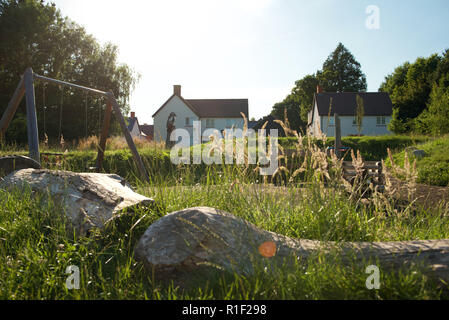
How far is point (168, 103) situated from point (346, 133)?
22.8m

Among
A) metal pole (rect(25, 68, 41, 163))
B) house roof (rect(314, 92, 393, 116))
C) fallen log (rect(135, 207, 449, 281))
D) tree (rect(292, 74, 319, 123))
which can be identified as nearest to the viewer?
fallen log (rect(135, 207, 449, 281))

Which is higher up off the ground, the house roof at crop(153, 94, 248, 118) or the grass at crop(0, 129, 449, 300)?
the house roof at crop(153, 94, 248, 118)

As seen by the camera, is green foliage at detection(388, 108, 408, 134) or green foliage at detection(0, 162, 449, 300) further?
green foliage at detection(388, 108, 408, 134)

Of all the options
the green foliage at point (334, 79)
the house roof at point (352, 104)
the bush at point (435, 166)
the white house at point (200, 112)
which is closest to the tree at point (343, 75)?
the green foliage at point (334, 79)

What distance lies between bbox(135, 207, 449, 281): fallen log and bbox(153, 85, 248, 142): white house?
34.4m

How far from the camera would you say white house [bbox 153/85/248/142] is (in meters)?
39.6

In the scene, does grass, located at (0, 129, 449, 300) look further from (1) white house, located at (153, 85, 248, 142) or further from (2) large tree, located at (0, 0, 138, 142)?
(1) white house, located at (153, 85, 248, 142)

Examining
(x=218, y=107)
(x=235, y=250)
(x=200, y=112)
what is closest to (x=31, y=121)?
(x=235, y=250)

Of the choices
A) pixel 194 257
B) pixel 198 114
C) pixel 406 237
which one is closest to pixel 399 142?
pixel 406 237

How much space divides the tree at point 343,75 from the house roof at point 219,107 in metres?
16.5

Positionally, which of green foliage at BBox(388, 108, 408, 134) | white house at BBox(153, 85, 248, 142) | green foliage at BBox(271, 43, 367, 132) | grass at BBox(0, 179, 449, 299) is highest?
green foliage at BBox(271, 43, 367, 132)

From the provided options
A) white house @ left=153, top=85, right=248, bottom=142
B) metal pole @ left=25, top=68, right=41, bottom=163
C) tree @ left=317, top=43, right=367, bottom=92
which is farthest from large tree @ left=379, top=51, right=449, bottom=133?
metal pole @ left=25, top=68, right=41, bottom=163

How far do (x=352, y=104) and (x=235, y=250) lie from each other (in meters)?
42.5

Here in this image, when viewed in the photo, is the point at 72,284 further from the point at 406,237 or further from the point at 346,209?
the point at 406,237
